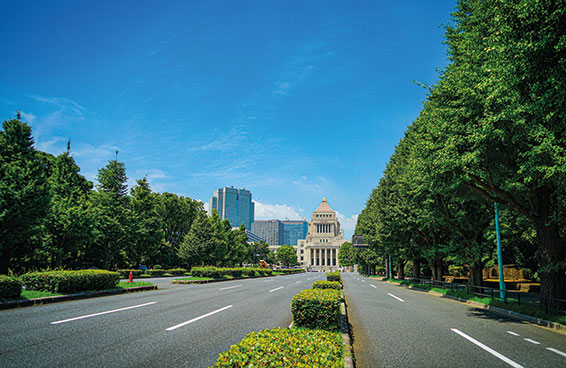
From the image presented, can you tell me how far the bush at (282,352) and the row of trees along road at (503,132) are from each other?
8050 mm

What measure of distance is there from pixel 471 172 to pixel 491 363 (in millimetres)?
8022

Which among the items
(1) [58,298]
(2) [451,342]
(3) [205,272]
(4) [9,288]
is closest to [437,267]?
(3) [205,272]

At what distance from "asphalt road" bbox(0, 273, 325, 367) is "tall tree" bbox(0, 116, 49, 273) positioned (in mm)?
13572

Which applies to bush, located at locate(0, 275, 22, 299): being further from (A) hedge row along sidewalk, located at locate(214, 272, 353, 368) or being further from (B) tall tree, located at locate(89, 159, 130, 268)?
(B) tall tree, located at locate(89, 159, 130, 268)

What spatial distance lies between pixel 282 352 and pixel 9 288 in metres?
12.0

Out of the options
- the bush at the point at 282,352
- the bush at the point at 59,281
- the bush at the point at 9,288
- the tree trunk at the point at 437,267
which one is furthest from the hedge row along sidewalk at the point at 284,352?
the tree trunk at the point at 437,267

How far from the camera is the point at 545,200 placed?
500 inches

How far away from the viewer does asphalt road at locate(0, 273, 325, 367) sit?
5379 millimetres

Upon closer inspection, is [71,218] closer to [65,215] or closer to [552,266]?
[65,215]

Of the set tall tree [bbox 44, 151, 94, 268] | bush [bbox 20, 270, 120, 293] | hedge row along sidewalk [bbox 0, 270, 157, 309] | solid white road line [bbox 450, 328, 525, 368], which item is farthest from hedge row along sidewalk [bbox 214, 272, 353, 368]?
tall tree [bbox 44, 151, 94, 268]

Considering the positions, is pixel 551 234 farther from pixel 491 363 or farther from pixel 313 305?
pixel 313 305

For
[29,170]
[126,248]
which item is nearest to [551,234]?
[29,170]

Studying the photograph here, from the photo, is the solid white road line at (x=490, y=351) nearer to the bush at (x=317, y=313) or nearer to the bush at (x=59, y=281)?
the bush at (x=317, y=313)

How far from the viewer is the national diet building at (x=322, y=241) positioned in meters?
157
